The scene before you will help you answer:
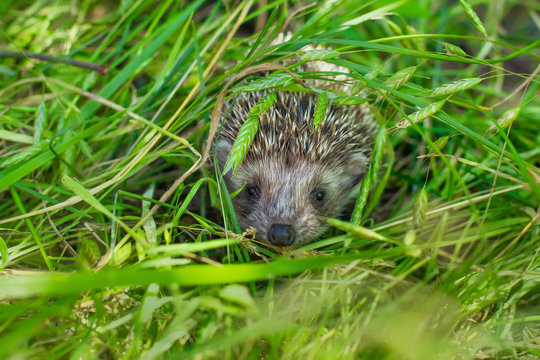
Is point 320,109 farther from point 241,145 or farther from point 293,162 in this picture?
point 293,162

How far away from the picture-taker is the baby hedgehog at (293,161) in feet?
6.54

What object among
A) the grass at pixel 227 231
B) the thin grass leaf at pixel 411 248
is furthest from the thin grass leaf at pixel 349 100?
the thin grass leaf at pixel 411 248

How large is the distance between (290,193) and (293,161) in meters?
0.16

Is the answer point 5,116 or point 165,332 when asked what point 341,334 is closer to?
point 165,332

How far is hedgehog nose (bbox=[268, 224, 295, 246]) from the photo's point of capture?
177 cm

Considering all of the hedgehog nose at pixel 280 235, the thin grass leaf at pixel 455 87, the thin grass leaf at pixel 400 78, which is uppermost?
the thin grass leaf at pixel 400 78

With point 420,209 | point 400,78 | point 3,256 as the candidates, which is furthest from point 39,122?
point 420,209

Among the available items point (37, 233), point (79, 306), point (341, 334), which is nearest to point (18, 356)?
point (79, 306)

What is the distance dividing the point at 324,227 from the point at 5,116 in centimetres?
166

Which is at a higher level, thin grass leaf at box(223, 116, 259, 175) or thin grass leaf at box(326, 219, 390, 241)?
thin grass leaf at box(223, 116, 259, 175)

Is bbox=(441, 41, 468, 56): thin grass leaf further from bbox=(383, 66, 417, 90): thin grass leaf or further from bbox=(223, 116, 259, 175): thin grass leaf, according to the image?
bbox=(223, 116, 259, 175): thin grass leaf

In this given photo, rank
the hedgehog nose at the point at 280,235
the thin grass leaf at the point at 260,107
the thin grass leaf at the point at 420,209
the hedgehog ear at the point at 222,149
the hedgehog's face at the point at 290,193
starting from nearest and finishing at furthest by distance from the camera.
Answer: the thin grass leaf at the point at 420,209 < the thin grass leaf at the point at 260,107 < the hedgehog nose at the point at 280,235 < the hedgehog's face at the point at 290,193 < the hedgehog ear at the point at 222,149

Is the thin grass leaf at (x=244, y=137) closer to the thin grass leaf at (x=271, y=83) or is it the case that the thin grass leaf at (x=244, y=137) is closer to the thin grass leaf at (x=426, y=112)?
the thin grass leaf at (x=271, y=83)

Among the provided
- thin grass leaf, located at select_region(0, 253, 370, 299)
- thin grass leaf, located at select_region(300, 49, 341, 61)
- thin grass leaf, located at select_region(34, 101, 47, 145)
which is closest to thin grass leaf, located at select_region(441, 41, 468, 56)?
thin grass leaf, located at select_region(300, 49, 341, 61)
